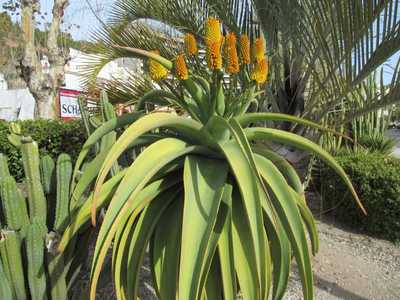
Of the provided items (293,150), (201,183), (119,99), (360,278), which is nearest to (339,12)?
(293,150)

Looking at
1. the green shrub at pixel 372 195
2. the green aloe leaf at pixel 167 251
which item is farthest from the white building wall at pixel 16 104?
the green aloe leaf at pixel 167 251

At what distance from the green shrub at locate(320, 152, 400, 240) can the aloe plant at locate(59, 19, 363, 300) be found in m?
2.53

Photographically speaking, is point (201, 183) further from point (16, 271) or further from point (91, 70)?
point (91, 70)

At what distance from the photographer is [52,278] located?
154cm

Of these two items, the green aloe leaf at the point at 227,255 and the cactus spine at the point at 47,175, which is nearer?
the green aloe leaf at the point at 227,255

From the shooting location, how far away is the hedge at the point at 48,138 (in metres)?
5.09

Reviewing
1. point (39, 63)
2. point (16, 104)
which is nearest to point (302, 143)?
point (39, 63)

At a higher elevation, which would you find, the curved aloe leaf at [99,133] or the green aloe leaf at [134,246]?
the curved aloe leaf at [99,133]

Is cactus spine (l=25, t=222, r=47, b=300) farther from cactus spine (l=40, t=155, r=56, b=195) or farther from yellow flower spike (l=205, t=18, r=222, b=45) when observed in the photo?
yellow flower spike (l=205, t=18, r=222, b=45)

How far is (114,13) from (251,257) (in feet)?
9.68

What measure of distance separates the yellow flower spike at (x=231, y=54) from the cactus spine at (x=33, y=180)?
0.90 meters

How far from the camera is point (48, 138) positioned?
5281 mm

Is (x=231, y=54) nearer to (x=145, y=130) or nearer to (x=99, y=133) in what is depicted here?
(x=145, y=130)

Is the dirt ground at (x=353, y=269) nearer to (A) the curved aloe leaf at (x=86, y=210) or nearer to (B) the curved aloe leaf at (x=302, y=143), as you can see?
(B) the curved aloe leaf at (x=302, y=143)
